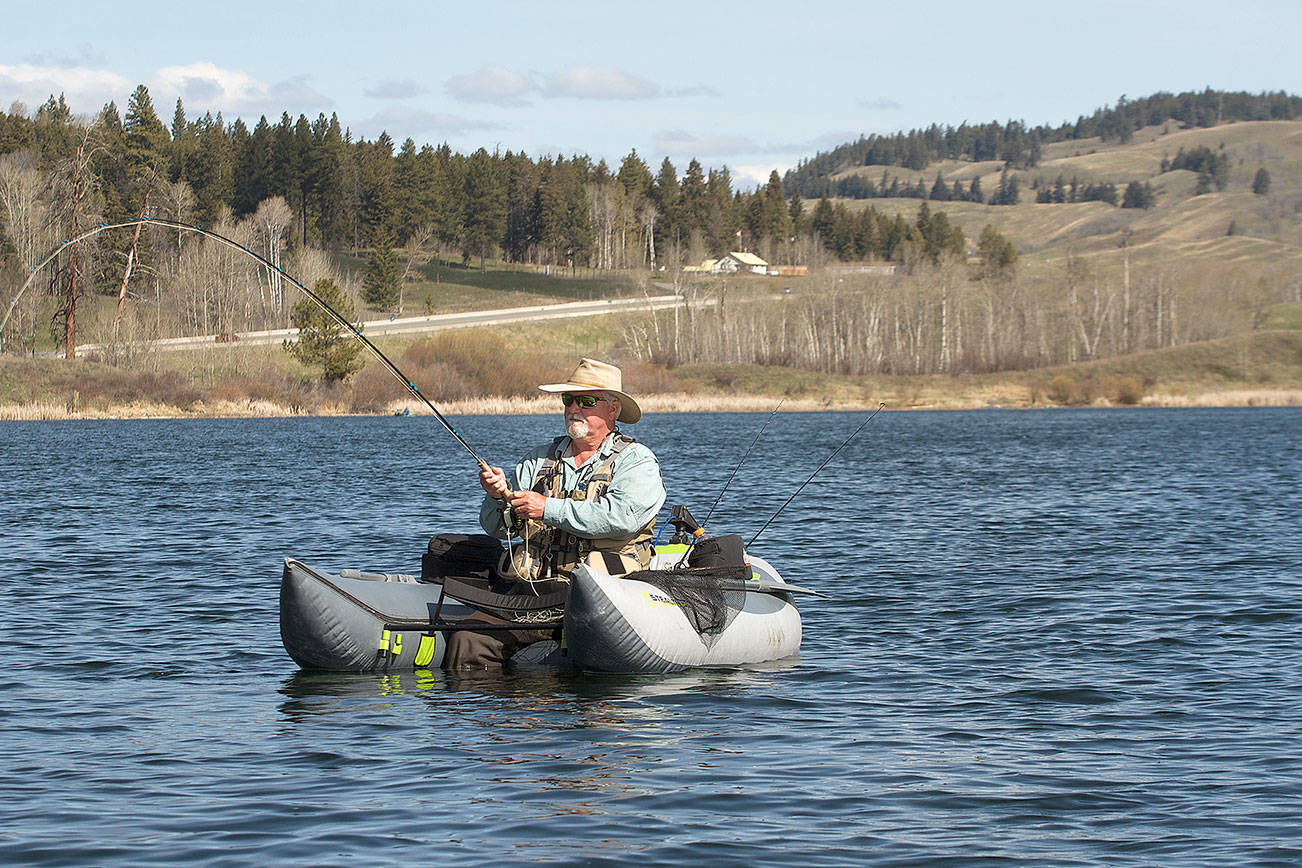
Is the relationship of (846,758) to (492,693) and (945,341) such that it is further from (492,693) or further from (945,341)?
(945,341)

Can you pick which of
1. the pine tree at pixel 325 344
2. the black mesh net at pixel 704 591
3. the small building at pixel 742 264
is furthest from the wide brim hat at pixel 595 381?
the small building at pixel 742 264

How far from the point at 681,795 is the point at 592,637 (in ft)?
6.56

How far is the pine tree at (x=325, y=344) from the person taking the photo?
61000 mm

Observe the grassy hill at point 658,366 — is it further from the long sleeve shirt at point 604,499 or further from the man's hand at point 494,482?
the man's hand at point 494,482

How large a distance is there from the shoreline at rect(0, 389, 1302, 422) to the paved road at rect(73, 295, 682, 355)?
4519 millimetres

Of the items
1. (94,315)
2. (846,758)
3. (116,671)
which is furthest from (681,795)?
(94,315)

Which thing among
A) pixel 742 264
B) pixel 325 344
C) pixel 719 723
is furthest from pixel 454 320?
pixel 719 723

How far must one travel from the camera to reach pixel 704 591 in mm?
9852

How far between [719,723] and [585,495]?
172 cm

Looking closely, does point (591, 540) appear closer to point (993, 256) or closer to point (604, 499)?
point (604, 499)

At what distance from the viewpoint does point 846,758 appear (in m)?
8.07

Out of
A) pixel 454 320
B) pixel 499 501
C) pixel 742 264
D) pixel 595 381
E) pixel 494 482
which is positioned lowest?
pixel 499 501

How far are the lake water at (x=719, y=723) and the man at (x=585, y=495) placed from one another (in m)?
0.82

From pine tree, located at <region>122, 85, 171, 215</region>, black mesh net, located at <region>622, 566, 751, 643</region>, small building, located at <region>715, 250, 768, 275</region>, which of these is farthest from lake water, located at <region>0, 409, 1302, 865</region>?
small building, located at <region>715, 250, 768, 275</region>
